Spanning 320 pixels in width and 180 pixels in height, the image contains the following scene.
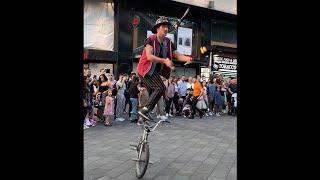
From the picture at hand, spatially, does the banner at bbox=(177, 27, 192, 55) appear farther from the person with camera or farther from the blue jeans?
the blue jeans

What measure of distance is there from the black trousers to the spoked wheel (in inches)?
20.8

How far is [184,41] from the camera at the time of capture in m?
27.6

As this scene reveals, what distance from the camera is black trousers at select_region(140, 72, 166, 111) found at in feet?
18.6

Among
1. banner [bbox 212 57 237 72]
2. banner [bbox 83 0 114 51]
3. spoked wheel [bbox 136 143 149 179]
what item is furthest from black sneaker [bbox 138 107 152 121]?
banner [bbox 212 57 237 72]

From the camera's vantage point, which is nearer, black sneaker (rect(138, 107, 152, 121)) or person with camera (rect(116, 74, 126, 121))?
black sneaker (rect(138, 107, 152, 121))

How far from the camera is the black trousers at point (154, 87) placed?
566cm

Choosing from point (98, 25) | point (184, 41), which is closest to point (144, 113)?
point (98, 25)

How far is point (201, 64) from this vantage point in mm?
29109

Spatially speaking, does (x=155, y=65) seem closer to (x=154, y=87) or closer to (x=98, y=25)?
(x=154, y=87)
